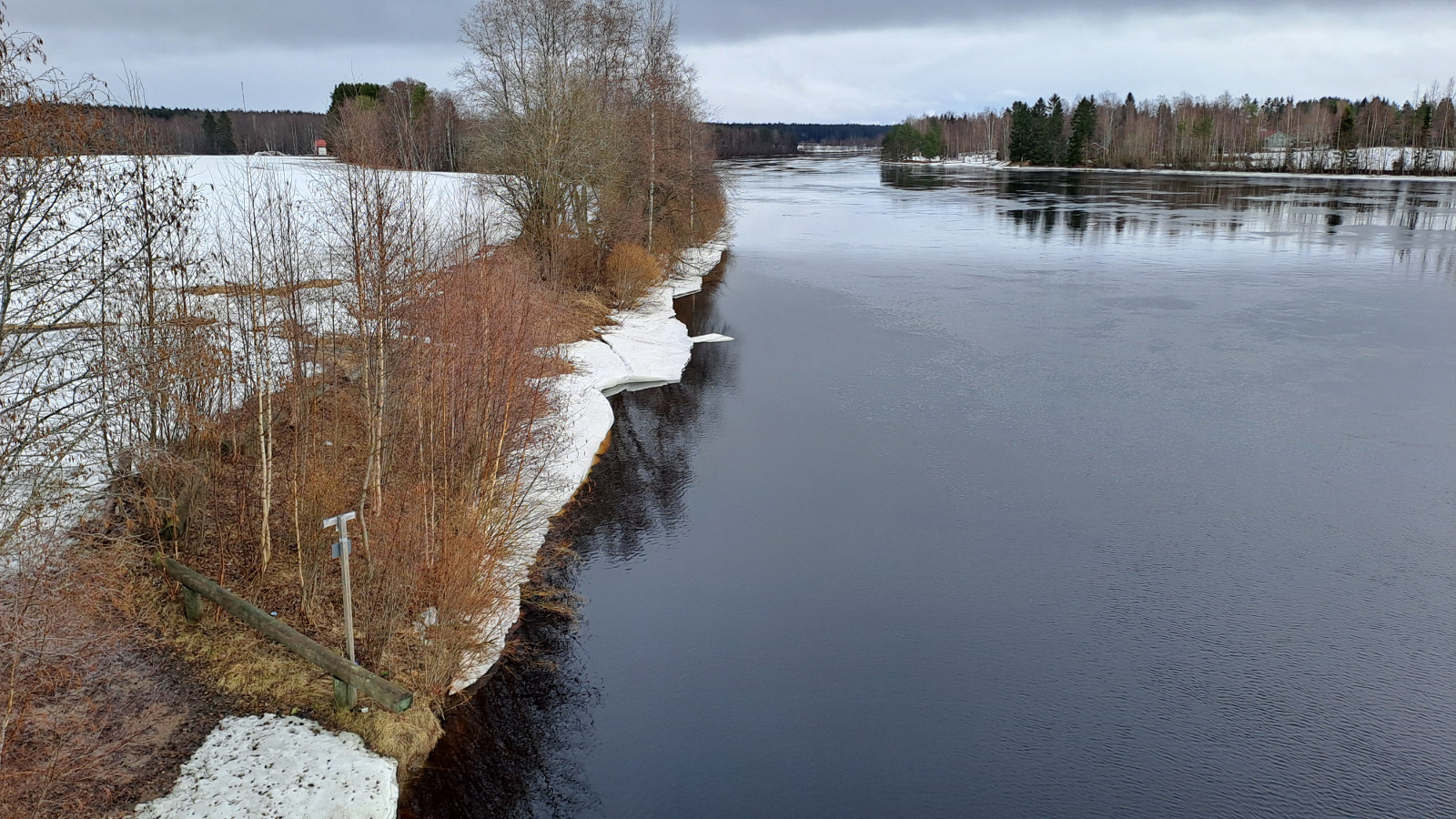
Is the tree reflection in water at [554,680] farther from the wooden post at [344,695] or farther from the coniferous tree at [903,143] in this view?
the coniferous tree at [903,143]

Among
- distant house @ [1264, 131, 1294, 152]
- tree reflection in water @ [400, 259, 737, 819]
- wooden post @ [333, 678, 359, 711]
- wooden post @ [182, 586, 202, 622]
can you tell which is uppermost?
distant house @ [1264, 131, 1294, 152]

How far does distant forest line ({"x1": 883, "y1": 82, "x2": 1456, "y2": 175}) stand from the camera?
108188 millimetres

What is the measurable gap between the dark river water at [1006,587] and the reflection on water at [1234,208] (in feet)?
71.6

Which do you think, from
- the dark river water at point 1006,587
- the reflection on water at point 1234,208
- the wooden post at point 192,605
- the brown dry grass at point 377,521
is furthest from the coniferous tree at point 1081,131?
the wooden post at point 192,605

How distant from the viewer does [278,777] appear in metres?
9.22

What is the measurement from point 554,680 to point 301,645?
3.13 metres

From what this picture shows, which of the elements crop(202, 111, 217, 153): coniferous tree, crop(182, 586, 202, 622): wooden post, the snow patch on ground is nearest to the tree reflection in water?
the snow patch on ground

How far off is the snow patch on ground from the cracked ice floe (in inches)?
75.0

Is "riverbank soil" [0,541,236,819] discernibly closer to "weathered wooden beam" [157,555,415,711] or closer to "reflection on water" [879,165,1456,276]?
"weathered wooden beam" [157,555,415,711]

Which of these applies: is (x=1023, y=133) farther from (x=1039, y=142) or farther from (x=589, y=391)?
(x=589, y=391)

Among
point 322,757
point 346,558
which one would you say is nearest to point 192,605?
point 346,558

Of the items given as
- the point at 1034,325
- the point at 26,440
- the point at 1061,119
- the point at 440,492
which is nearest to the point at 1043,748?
the point at 440,492

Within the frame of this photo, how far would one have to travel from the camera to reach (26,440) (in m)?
8.08

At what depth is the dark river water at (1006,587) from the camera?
35.2 ft
